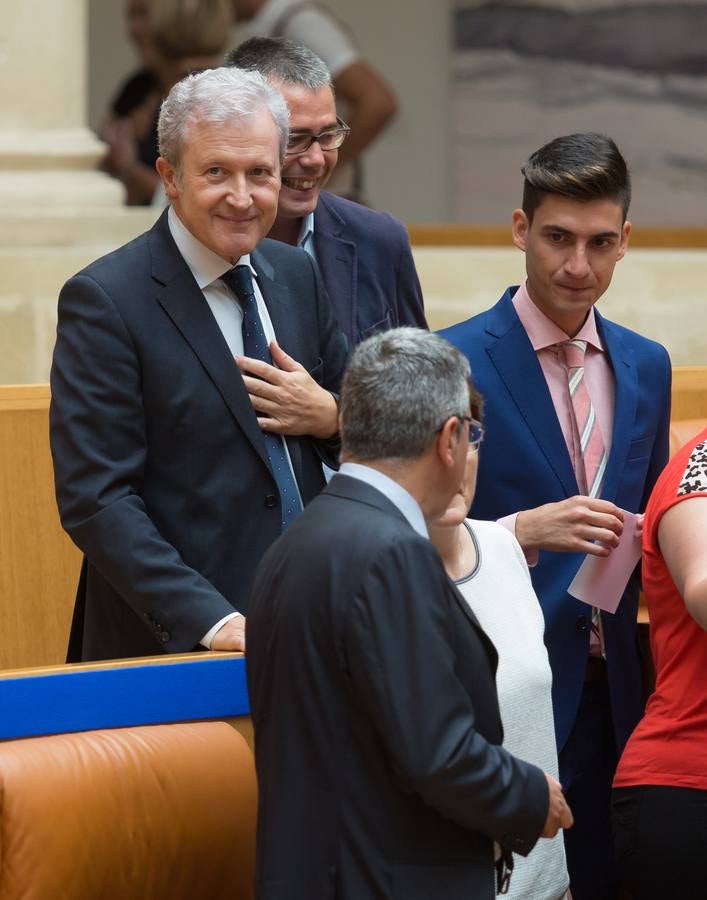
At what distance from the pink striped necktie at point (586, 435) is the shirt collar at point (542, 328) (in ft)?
0.07

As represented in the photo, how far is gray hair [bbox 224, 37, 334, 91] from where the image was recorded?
11.4 feet

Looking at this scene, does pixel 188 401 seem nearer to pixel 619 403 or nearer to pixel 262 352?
pixel 262 352

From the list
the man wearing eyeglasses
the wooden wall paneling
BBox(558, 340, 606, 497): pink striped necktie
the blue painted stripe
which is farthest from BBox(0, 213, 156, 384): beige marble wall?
the blue painted stripe

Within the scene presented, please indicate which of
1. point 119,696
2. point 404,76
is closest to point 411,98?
point 404,76

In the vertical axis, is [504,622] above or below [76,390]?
below

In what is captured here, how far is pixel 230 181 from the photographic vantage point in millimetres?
2984

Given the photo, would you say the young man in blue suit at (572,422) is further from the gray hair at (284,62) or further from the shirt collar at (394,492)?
the shirt collar at (394,492)

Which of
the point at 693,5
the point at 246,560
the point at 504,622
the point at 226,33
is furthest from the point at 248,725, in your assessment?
the point at 693,5

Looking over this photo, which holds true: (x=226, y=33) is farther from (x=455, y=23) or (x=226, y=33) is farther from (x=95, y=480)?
(x=95, y=480)

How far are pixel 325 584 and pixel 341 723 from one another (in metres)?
0.18

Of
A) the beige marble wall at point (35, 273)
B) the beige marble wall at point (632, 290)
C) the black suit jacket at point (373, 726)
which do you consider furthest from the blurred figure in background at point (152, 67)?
the black suit jacket at point (373, 726)

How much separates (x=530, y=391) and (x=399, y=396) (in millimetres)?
1171

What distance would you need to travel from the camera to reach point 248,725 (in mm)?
2973

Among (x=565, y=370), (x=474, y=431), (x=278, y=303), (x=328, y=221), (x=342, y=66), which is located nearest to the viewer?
(x=474, y=431)
